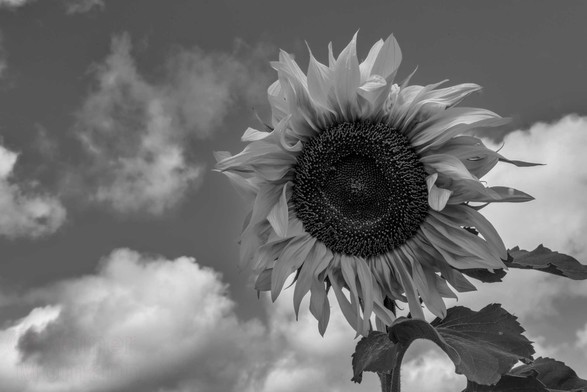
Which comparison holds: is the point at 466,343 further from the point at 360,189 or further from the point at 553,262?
the point at 360,189

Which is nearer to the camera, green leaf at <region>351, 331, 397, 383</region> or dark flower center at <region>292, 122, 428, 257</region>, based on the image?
green leaf at <region>351, 331, 397, 383</region>

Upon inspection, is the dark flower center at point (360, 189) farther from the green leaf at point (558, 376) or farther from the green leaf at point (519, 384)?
the green leaf at point (558, 376)

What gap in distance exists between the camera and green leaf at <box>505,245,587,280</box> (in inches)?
196

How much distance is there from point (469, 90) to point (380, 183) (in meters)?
0.88

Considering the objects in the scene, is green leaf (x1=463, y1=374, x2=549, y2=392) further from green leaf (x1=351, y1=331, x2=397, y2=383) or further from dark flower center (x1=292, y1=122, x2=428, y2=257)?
dark flower center (x1=292, y1=122, x2=428, y2=257)

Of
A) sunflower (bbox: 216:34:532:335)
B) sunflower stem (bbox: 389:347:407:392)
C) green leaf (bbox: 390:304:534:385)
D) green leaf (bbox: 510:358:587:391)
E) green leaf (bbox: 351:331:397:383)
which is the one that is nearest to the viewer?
green leaf (bbox: 390:304:534:385)

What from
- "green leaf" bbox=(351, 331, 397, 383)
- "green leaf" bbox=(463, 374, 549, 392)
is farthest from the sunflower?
"green leaf" bbox=(463, 374, 549, 392)

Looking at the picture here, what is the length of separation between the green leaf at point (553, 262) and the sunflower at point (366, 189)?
0.24 m

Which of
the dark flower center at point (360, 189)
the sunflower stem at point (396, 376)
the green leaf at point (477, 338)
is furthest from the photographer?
the dark flower center at point (360, 189)

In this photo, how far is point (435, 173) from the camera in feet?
16.1

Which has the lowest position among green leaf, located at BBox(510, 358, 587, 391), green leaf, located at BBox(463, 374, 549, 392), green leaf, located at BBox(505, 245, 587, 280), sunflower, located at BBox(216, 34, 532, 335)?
green leaf, located at BBox(463, 374, 549, 392)

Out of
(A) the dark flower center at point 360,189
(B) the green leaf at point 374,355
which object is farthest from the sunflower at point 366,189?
(B) the green leaf at point 374,355

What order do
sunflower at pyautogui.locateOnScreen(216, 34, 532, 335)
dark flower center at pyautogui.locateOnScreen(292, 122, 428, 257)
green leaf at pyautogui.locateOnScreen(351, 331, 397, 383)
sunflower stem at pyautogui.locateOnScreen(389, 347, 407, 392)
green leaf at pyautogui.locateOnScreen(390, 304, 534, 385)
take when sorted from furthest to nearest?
dark flower center at pyautogui.locateOnScreen(292, 122, 428, 257) < sunflower stem at pyautogui.locateOnScreen(389, 347, 407, 392) < sunflower at pyautogui.locateOnScreen(216, 34, 532, 335) < green leaf at pyautogui.locateOnScreen(351, 331, 397, 383) < green leaf at pyautogui.locateOnScreen(390, 304, 534, 385)

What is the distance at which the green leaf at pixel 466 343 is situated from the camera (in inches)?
168
